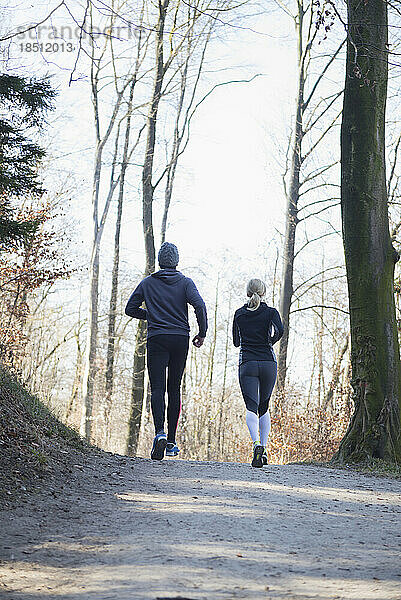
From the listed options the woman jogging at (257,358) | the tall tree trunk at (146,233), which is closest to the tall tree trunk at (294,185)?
the tall tree trunk at (146,233)

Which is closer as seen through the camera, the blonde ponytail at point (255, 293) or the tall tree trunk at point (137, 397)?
the blonde ponytail at point (255, 293)

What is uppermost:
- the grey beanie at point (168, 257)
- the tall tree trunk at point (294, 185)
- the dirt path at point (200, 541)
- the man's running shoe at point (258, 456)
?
the tall tree trunk at point (294, 185)

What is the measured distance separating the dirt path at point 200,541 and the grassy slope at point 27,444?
245 millimetres

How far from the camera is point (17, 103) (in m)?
8.73

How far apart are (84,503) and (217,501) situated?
41.4 inches

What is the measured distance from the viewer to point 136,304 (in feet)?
28.0

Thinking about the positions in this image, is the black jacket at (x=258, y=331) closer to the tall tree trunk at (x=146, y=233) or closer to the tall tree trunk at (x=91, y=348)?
the tall tree trunk at (x=146, y=233)

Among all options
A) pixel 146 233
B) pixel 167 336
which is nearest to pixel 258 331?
pixel 167 336

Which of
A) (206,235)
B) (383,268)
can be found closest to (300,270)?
(206,235)

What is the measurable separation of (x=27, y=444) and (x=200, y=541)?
3150 mm

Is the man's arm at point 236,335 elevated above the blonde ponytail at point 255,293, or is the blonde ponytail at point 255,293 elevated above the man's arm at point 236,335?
the blonde ponytail at point 255,293

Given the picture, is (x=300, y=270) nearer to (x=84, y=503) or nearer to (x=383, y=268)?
(x=383, y=268)

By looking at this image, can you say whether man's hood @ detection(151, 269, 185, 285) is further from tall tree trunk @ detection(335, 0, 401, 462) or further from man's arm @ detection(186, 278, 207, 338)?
tall tree trunk @ detection(335, 0, 401, 462)

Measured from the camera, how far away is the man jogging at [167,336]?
8125 mm
